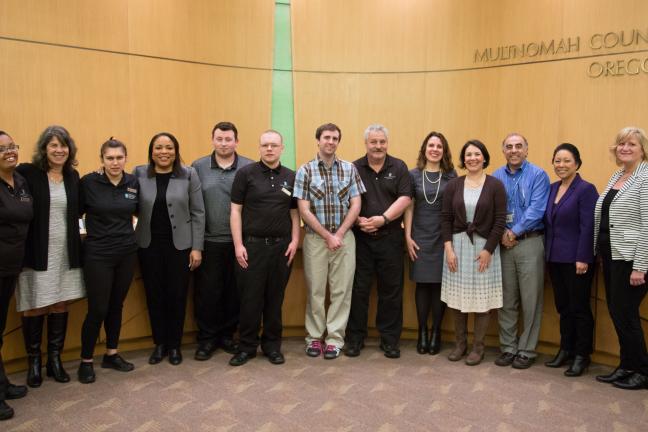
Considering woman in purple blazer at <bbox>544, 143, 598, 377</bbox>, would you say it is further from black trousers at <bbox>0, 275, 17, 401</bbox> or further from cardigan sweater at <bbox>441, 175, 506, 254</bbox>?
black trousers at <bbox>0, 275, 17, 401</bbox>

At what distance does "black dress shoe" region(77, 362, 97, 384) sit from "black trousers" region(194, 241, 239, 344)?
757 mm

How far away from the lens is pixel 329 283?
153 inches

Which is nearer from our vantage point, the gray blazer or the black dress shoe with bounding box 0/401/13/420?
the black dress shoe with bounding box 0/401/13/420

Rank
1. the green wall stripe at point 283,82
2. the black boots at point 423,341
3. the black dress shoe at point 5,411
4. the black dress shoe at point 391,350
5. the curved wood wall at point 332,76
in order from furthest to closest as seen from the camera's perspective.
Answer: the green wall stripe at point 283,82 < the curved wood wall at point 332,76 < the black boots at point 423,341 < the black dress shoe at point 391,350 < the black dress shoe at point 5,411

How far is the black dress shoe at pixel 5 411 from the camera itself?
2.75m

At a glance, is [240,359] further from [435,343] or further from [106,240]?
[435,343]

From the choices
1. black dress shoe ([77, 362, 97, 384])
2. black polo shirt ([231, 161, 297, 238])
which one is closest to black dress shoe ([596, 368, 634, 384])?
black polo shirt ([231, 161, 297, 238])

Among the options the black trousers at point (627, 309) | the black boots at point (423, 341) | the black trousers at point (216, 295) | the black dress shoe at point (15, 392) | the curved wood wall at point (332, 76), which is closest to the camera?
the black dress shoe at point (15, 392)

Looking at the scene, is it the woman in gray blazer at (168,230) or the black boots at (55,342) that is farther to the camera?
the woman in gray blazer at (168,230)

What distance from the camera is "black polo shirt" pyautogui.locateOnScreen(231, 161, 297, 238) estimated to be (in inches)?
139

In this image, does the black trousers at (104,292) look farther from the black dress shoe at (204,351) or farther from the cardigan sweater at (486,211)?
the cardigan sweater at (486,211)

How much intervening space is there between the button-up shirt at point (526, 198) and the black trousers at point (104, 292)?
2.55 metres

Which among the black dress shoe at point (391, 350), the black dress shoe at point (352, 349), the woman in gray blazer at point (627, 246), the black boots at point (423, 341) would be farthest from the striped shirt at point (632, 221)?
the black dress shoe at point (352, 349)

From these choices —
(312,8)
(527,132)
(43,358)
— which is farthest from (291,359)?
(312,8)
